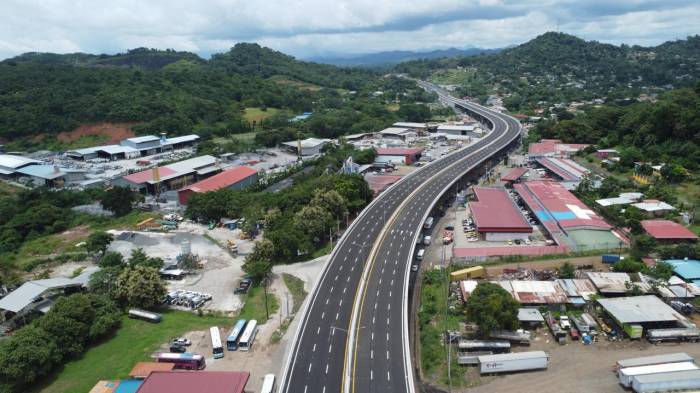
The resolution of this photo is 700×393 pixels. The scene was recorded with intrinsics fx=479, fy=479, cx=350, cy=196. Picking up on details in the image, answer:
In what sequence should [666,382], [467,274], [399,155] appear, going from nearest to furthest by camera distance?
[666,382], [467,274], [399,155]

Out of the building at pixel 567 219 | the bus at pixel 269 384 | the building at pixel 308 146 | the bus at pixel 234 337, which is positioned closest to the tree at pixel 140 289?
the bus at pixel 234 337

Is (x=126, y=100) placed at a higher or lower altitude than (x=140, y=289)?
higher

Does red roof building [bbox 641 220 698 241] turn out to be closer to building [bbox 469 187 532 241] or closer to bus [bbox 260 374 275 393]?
building [bbox 469 187 532 241]

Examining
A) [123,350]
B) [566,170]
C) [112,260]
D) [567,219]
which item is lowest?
[123,350]

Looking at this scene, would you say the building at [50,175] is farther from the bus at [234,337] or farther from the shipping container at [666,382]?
the shipping container at [666,382]

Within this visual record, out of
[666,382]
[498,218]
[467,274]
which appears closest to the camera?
[666,382]

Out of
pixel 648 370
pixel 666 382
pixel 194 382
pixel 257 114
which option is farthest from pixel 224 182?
pixel 257 114

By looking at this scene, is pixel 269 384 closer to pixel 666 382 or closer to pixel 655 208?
pixel 666 382

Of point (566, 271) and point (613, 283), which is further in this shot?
point (566, 271)
